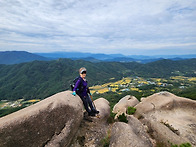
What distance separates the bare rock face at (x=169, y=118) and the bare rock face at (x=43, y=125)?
29.6 feet

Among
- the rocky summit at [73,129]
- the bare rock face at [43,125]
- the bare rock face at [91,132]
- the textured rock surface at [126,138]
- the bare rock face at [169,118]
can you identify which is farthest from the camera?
the bare rock face at [169,118]

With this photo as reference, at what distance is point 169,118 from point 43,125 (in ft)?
56.8

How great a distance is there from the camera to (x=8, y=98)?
184125 mm

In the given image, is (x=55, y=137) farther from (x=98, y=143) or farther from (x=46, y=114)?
(x=98, y=143)

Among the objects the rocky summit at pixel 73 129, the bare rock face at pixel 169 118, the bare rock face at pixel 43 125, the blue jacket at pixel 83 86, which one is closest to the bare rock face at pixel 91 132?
the rocky summit at pixel 73 129

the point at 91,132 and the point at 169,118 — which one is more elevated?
the point at 91,132

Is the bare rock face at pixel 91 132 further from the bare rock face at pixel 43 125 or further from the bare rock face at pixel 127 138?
the bare rock face at pixel 127 138

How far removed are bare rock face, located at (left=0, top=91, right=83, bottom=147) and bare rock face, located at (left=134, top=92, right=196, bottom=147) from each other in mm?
A: 9029

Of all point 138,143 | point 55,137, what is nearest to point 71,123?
point 55,137

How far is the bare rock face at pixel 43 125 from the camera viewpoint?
7738 mm

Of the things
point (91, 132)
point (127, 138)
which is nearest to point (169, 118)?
point (127, 138)

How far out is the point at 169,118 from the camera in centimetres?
1688

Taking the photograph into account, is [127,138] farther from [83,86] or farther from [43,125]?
[43,125]

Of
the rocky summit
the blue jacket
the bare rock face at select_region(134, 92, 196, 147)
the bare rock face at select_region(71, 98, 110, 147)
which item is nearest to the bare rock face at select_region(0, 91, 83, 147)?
the rocky summit
